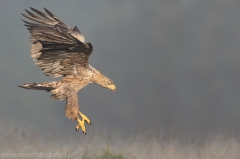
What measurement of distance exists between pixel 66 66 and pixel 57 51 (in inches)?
19.8

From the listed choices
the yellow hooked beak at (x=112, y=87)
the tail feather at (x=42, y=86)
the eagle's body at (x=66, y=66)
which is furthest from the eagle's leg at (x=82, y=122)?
the yellow hooked beak at (x=112, y=87)

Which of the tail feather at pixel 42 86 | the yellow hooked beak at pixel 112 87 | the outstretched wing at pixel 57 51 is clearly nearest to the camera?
the outstretched wing at pixel 57 51

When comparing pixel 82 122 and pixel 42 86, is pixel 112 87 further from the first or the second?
pixel 42 86

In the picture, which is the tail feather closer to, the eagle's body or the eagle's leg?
the eagle's body

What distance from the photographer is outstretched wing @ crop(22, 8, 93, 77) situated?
11.4m

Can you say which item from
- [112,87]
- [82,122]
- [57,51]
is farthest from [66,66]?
[82,122]

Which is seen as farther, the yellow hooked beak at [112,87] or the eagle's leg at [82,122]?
the yellow hooked beak at [112,87]

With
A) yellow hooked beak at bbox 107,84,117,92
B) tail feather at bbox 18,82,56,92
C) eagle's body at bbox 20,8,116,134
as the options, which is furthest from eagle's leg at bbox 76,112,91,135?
yellow hooked beak at bbox 107,84,117,92

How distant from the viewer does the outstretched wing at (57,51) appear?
1137 centimetres

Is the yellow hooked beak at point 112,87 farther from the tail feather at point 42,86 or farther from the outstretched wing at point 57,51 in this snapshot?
the tail feather at point 42,86

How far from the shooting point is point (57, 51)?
11.8 m

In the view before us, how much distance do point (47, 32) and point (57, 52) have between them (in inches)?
18.4

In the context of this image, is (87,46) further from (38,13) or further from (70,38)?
(38,13)

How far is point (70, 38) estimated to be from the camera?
37.0 ft
